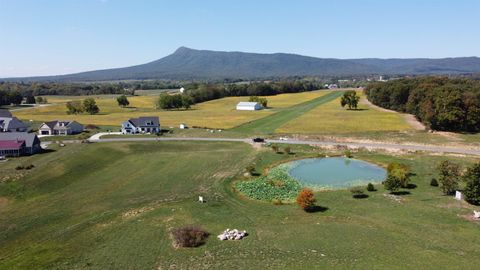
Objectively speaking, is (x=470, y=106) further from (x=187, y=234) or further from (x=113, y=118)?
(x=113, y=118)

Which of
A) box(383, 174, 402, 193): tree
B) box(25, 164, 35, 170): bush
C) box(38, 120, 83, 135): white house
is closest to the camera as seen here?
box(383, 174, 402, 193): tree

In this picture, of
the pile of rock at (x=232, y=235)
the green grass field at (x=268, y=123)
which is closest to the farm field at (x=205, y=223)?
the pile of rock at (x=232, y=235)

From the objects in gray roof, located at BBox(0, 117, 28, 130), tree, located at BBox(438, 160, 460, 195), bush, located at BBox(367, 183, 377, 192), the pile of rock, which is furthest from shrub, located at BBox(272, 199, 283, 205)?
gray roof, located at BBox(0, 117, 28, 130)

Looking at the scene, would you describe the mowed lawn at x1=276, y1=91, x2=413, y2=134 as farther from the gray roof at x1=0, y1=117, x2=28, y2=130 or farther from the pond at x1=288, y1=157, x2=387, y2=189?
the gray roof at x1=0, y1=117, x2=28, y2=130

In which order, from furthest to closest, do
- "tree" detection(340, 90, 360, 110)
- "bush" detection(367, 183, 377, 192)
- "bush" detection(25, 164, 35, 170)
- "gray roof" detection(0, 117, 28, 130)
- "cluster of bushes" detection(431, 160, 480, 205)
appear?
"tree" detection(340, 90, 360, 110)
"gray roof" detection(0, 117, 28, 130)
"bush" detection(25, 164, 35, 170)
"bush" detection(367, 183, 377, 192)
"cluster of bushes" detection(431, 160, 480, 205)

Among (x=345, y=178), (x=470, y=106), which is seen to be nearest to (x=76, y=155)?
(x=345, y=178)

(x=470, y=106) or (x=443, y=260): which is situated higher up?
(x=470, y=106)
